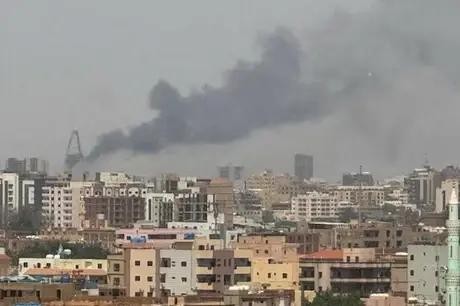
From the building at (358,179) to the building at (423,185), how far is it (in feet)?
15.3

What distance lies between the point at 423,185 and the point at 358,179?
9.39m

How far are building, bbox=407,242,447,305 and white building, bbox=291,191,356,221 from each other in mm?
62754

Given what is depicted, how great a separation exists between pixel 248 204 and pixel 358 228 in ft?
151

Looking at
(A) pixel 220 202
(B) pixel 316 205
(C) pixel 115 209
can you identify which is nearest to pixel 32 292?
(A) pixel 220 202

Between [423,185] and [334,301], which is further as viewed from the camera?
[423,185]

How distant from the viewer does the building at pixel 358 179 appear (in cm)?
12812

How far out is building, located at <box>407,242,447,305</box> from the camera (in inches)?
1871

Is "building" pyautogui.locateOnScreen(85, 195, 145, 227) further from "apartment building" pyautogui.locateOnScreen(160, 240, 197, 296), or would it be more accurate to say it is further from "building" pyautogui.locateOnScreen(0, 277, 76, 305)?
"building" pyautogui.locateOnScreen(0, 277, 76, 305)

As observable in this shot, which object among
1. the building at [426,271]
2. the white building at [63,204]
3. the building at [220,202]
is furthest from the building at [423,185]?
the building at [426,271]

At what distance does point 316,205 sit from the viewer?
391 feet

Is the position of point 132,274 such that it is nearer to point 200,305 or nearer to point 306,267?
point 306,267

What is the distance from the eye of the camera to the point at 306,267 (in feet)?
171

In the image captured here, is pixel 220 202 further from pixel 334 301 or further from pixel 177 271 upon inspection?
pixel 334 301

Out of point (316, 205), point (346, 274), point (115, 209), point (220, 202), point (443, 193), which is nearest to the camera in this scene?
point (346, 274)
